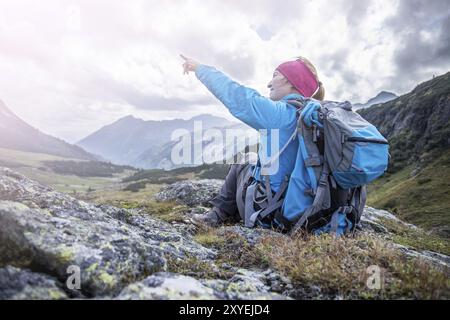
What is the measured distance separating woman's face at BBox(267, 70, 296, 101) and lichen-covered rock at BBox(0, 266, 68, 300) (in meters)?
5.35

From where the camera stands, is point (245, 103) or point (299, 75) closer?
point (245, 103)

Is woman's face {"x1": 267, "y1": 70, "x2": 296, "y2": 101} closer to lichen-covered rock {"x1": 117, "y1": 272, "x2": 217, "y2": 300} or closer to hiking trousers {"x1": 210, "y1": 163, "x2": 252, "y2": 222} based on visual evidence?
hiking trousers {"x1": 210, "y1": 163, "x2": 252, "y2": 222}

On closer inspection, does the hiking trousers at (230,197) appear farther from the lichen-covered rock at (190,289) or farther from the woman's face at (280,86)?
the lichen-covered rock at (190,289)

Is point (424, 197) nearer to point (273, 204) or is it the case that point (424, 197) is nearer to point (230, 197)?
point (230, 197)

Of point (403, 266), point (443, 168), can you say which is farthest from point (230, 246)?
point (443, 168)

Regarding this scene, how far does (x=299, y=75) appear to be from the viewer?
6.91 meters

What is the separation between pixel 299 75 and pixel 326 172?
7.09 ft

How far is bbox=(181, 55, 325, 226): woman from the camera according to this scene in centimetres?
604

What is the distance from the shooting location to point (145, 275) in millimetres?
4297

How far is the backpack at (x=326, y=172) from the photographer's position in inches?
229

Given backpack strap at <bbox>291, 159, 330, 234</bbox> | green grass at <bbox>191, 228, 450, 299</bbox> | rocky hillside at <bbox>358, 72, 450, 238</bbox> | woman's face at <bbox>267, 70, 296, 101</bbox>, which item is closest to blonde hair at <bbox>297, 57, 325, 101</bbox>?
woman's face at <bbox>267, 70, 296, 101</bbox>

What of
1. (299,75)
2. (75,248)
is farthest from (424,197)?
(75,248)
